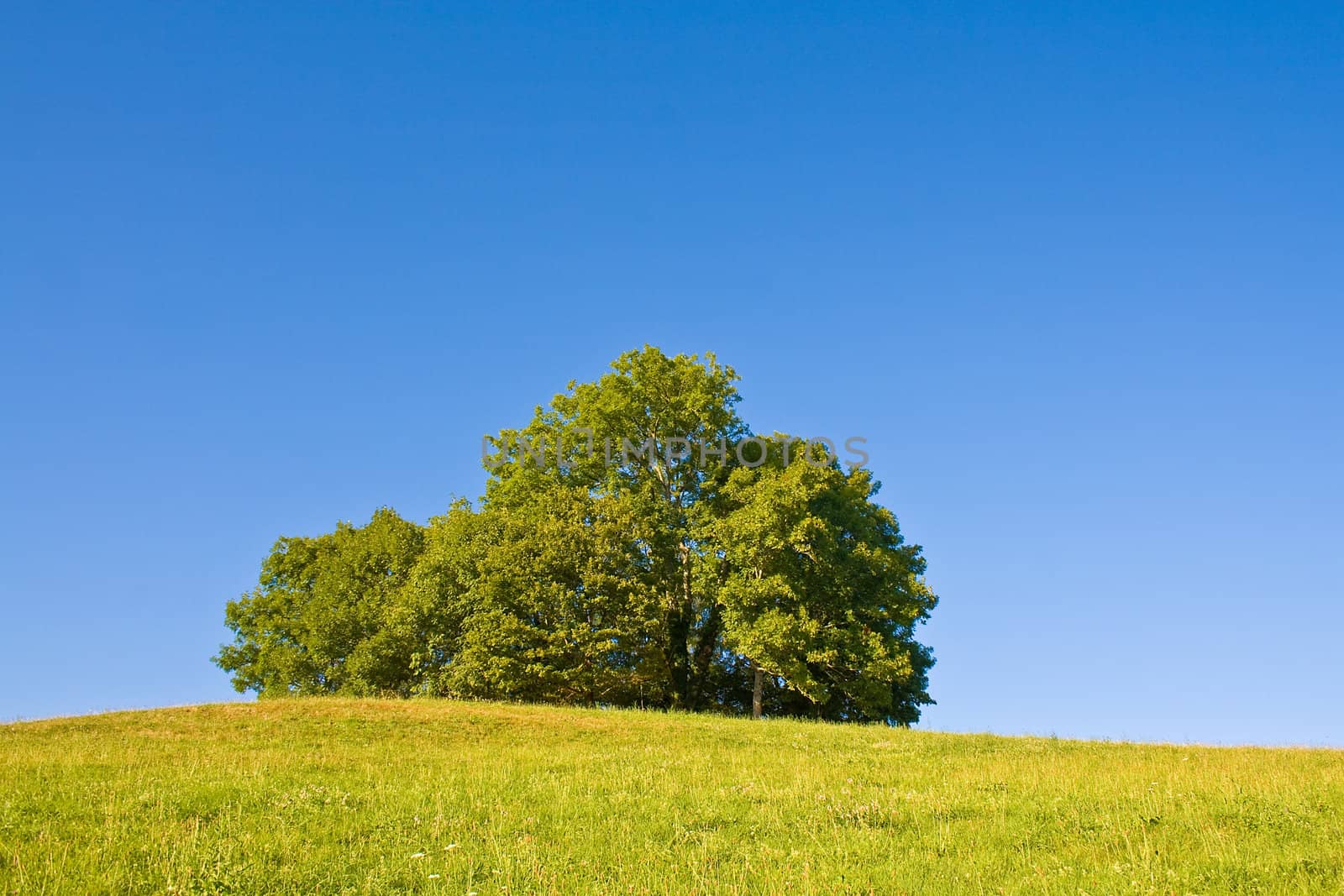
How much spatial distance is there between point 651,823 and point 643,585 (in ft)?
80.5

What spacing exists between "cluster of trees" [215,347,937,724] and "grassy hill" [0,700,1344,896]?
13.7 m

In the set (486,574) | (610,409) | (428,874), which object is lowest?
(428,874)

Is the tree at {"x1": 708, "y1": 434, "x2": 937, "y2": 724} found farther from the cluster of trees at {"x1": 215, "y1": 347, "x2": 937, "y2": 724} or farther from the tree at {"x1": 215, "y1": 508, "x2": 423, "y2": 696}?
the tree at {"x1": 215, "y1": 508, "x2": 423, "y2": 696}

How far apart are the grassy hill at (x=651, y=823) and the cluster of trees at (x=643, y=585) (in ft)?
44.8

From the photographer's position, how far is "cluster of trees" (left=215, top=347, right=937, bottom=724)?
1422 inches

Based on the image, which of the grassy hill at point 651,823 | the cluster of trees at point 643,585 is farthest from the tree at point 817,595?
the grassy hill at point 651,823

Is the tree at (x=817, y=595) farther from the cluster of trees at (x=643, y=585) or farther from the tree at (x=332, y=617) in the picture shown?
the tree at (x=332, y=617)

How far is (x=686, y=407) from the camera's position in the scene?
41375 millimetres

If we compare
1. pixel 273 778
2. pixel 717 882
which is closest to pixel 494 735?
pixel 273 778

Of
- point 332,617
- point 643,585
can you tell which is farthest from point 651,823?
point 332,617

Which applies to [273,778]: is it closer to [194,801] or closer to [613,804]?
[194,801]

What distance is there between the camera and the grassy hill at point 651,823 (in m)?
10.1

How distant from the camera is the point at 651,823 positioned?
12.7m

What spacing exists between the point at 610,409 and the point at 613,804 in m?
28.1
